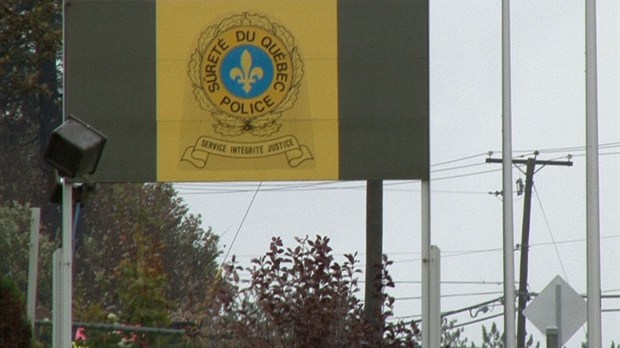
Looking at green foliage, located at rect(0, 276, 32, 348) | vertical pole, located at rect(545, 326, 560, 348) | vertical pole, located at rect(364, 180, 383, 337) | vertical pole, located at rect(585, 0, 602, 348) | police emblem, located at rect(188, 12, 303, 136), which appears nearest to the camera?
green foliage, located at rect(0, 276, 32, 348)

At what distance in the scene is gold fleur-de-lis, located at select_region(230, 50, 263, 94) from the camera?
447 inches

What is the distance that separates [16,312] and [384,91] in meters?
3.63

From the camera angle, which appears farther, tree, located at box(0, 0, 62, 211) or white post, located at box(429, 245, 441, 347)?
tree, located at box(0, 0, 62, 211)

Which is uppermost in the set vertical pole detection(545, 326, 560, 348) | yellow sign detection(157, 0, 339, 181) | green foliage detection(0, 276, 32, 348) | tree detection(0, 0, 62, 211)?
tree detection(0, 0, 62, 211)

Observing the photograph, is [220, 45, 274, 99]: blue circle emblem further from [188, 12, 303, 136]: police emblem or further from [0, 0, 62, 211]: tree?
[0, 0, 62, 211]: tree

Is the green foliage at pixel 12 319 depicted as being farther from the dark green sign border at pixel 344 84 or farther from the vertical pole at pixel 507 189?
the vertical pole at pixel 507 189

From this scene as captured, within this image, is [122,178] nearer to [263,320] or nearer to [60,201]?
[60,201]

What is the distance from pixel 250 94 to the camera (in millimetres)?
11469

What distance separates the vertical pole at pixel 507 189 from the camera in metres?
18.3

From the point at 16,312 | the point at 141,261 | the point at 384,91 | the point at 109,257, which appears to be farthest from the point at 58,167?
the point at 109,257

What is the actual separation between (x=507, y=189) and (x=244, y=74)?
27.2 ft

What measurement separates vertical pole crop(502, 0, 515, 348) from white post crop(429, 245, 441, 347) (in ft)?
23.8

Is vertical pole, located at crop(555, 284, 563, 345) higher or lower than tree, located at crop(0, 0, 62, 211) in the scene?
lower

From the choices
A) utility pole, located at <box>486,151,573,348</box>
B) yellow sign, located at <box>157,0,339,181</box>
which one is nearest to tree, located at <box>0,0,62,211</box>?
utility pole, located at <box>486,151,573,348</box>
